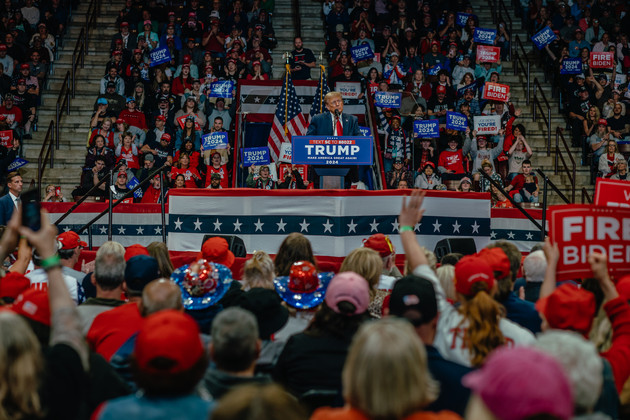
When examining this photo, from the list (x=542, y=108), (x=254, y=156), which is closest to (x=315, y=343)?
(x=254, y=156)

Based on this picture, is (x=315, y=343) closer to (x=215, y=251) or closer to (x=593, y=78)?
(x=215, y=251)

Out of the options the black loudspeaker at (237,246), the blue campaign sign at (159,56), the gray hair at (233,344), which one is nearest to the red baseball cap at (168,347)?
the gray hair at (233,344)

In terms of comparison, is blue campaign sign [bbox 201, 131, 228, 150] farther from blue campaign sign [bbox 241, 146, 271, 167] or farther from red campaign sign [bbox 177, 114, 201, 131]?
red campaign sign [bbox 177, 114, 201, 131]

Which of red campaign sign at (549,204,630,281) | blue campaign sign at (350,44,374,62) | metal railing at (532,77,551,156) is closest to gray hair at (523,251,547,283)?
red campaign sign at (549,204,630,281)

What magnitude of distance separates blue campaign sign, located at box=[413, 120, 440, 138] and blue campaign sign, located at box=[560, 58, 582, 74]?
4.34 meters

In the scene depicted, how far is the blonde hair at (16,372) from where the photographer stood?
Answer: 2855 mm

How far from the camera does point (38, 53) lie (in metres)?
18.5

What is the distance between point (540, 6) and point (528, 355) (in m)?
20.1

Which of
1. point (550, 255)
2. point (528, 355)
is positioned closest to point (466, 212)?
point (550, 255)

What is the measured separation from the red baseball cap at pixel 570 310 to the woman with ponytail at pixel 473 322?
0.84ft

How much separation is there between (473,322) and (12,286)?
103 inches

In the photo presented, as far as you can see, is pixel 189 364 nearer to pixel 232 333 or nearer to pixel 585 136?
pixel 232 333

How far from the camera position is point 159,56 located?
1802 centimetres

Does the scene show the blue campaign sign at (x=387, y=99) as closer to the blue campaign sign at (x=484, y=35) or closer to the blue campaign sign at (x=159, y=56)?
the blue campaign sign at (x=484, y=35)
